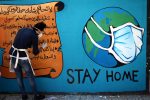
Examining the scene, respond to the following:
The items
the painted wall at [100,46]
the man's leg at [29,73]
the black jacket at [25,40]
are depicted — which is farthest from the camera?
the painted wall at [100,46]

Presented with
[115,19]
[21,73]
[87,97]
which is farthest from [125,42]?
[21,73]

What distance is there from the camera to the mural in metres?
7.87

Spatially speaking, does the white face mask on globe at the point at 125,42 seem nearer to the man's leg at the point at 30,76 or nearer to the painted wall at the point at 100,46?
the painted wall at the point at 100,46

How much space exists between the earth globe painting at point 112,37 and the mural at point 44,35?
0.68 metres

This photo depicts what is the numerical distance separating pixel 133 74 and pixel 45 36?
6.92ft

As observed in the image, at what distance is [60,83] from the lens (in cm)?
808

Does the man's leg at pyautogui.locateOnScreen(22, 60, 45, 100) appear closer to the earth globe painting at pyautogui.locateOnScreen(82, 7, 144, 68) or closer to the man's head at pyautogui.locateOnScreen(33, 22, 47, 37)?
the man's head at pyautogui.locateOnScreen(33, 22, 47, 37)

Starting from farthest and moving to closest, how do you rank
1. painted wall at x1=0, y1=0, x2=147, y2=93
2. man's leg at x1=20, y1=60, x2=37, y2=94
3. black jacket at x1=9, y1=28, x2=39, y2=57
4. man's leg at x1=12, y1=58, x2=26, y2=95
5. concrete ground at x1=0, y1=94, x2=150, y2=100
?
concrete ground at x1=0, y1=94, x2=150, y2=100, painted wall at x1=0, y1=0, x2=147, y2=93, man's leg at x1=12, y1=58, x2=26, y2=95, man's leg at x1=20, y1=60, x2=37, y2=94, black jacket at x1=9, y1=28, x2=39, y2=57

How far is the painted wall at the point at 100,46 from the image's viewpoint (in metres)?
7.73

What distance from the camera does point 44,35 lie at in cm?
792

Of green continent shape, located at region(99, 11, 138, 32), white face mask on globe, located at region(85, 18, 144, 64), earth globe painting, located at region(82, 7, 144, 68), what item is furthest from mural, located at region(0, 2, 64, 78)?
green continent shape, located at region(99, 11, 138, 32)

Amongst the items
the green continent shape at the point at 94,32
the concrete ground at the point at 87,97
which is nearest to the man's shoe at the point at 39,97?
the concrete ground at the point at 87,97

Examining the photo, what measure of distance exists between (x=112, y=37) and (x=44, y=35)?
149 cm

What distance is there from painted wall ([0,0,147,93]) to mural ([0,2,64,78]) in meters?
0.10
